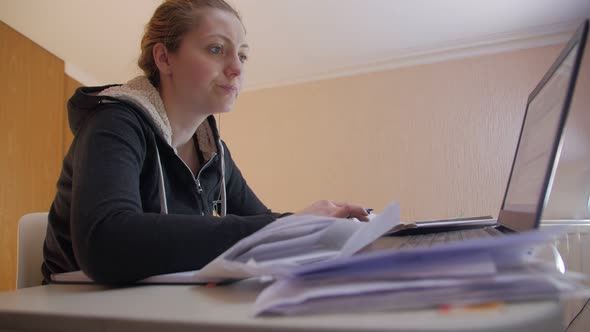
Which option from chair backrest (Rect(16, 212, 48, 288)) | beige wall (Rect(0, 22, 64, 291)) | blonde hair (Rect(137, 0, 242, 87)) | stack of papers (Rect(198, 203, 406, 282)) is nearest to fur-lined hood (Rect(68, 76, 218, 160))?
blonde hair (Rect(137, 0, 242, 87))

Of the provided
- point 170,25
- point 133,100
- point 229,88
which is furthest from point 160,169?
point 170,25

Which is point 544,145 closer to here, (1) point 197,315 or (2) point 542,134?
(2) point 542,134

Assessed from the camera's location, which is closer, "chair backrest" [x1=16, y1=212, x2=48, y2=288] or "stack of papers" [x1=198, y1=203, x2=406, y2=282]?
"stack of papers" [x1=198, y1=203, x2=406, y2=282]

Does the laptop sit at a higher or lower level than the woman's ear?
lower

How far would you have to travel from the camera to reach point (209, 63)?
2.80 ft

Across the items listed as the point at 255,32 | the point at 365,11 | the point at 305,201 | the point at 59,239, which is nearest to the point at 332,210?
the point at 59,239

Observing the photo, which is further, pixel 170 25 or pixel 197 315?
pixel 170 25

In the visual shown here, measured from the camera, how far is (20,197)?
2.03 meters

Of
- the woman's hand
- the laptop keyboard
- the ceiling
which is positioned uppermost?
the ceiling

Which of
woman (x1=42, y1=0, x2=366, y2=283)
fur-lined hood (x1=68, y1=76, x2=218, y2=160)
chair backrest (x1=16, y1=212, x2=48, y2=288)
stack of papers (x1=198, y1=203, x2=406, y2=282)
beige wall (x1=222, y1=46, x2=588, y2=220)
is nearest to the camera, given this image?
stack of papers (x1=198, y1=203, x2=406, y2=282)

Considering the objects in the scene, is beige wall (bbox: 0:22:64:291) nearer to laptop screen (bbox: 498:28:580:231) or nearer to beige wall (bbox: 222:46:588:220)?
beige wall (bbox: 222:46:588:220)

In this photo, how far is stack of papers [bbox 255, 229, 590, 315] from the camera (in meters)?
0.22

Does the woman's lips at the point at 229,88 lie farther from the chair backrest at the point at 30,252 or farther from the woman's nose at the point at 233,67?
the chair backrest at the point at 30,252

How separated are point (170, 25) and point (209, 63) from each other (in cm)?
14
